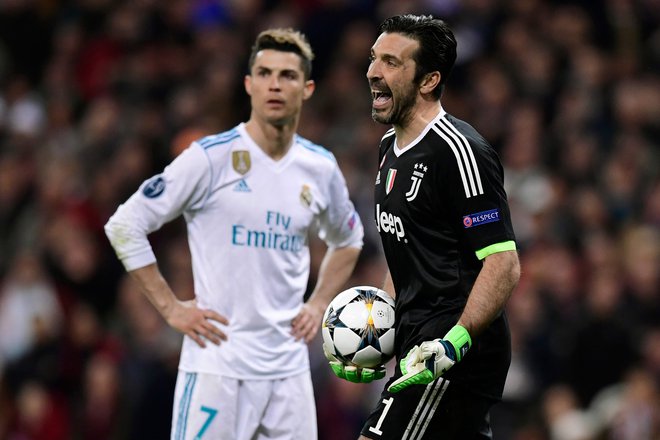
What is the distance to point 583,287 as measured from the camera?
11.0 m

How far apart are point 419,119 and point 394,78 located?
0.73 ft

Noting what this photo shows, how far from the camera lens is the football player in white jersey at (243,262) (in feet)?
22.2

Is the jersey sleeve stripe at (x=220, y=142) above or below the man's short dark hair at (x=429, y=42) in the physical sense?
below

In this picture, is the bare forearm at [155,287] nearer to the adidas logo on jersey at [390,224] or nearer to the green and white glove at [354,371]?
the green and white glove at [354,371]

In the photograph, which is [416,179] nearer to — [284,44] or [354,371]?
[354,371]

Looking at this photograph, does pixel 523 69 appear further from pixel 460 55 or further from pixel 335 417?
pixel 335 417

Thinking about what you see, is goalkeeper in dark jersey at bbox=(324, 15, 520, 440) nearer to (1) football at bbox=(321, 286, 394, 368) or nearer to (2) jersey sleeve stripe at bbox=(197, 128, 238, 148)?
(1) football at bbox=(321, 286, 394, 368)

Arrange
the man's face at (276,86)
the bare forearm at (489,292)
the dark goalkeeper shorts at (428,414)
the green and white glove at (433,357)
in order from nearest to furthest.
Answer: the green and white glove at (433,357)
the bare forearm at (489,292)
the dark goalkeeper shorts at (428,414)
the man's face at (276,86)

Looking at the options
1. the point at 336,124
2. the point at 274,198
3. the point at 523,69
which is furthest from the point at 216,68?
the point at 274,198

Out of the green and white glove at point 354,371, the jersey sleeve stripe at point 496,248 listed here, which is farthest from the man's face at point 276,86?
the jersey sleeve stripe at point 496,248

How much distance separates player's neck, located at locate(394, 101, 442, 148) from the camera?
5719 millimetres

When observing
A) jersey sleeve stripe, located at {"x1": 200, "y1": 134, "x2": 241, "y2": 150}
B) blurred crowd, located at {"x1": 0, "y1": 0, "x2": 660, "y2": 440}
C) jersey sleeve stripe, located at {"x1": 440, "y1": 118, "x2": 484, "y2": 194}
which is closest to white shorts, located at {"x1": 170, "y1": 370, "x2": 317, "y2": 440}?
jersey sleeve stripe, located at {"x1": 200, "y1": 134, "x2": 241, "y2": 150}

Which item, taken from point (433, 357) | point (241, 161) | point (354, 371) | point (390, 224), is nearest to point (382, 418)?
point (354, 371)

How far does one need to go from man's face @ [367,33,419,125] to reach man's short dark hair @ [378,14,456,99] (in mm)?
26
